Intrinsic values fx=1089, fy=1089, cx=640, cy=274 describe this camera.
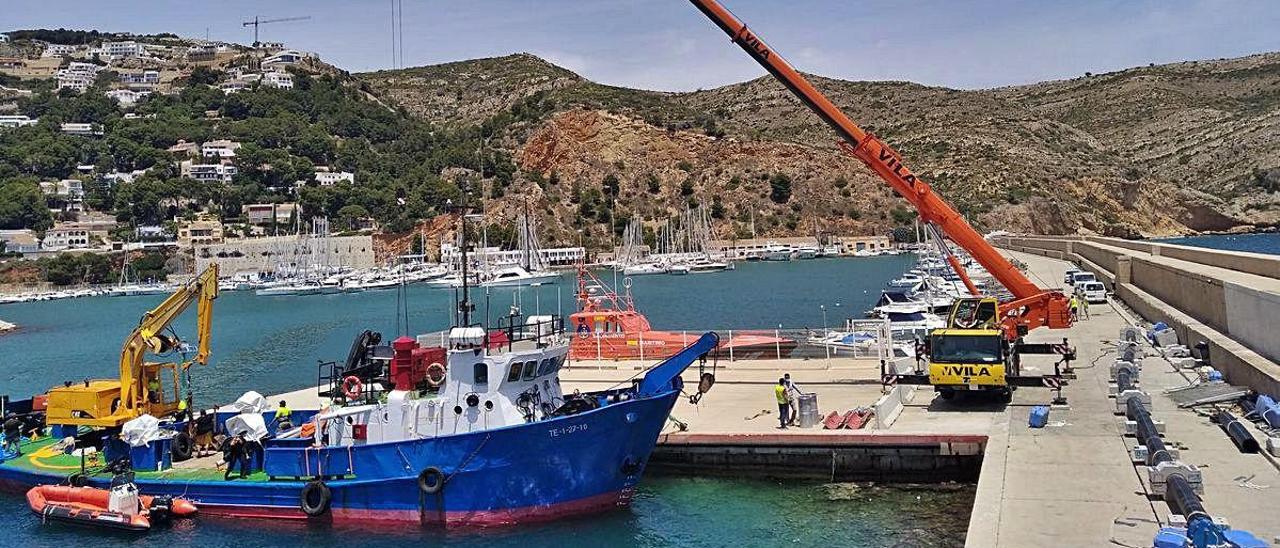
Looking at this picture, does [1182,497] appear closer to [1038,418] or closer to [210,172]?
[1038,418]

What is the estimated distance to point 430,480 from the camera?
790 inches

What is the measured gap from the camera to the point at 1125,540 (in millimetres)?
12430

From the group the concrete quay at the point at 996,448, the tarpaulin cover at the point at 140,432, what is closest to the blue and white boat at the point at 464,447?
the tarpaulin cover at the point at 140,432

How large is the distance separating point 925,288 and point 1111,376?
41.1 m

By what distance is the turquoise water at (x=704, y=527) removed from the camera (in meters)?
19.0

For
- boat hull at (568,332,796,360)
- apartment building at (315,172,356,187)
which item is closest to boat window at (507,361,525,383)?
boat hull at (568,332,796,360)

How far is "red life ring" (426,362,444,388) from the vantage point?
20.7m

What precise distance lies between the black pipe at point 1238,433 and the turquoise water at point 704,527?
444 cm

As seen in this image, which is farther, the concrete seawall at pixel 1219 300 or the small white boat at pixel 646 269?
the small white boat at pixel 646 269

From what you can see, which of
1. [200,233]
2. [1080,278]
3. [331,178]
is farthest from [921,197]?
[331,178]

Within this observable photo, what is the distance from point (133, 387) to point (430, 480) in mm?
A: 8361

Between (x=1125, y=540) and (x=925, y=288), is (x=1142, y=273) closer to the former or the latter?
(x=925, y=288)

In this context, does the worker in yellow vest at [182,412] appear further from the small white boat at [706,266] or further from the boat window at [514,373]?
the small white boat at [706,266]

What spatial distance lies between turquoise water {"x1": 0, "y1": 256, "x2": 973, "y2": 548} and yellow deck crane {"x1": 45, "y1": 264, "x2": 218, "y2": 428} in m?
2.26
